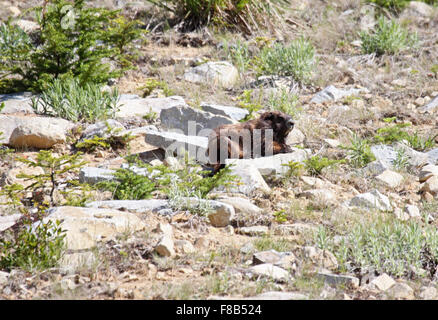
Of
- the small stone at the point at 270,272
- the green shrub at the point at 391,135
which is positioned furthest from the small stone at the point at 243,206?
the green shrub at the point at 391,135

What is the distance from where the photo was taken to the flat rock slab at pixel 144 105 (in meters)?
8.12

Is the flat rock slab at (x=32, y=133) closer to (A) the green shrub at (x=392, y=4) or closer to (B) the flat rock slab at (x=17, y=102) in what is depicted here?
(B) the flat rock slab at (x=17, y=102)

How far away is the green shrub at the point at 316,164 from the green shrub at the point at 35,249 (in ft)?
10.8

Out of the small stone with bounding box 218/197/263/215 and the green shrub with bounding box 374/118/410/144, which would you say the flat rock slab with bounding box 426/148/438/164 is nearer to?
the green shrub with bounding box 374/118/410/144

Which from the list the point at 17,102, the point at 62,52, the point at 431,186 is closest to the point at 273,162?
the point at 431,186

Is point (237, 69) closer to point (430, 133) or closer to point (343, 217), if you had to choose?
point (430, 133)

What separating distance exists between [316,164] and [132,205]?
2420mm

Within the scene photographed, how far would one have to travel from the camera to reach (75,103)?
7668 mm

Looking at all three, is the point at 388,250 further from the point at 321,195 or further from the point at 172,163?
the point at 172,163

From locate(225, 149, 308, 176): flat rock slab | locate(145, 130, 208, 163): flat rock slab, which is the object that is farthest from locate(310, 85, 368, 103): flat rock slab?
locate(145, 130, 208, 163): flat rock slab

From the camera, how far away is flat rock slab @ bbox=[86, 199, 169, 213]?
16.5 ft
